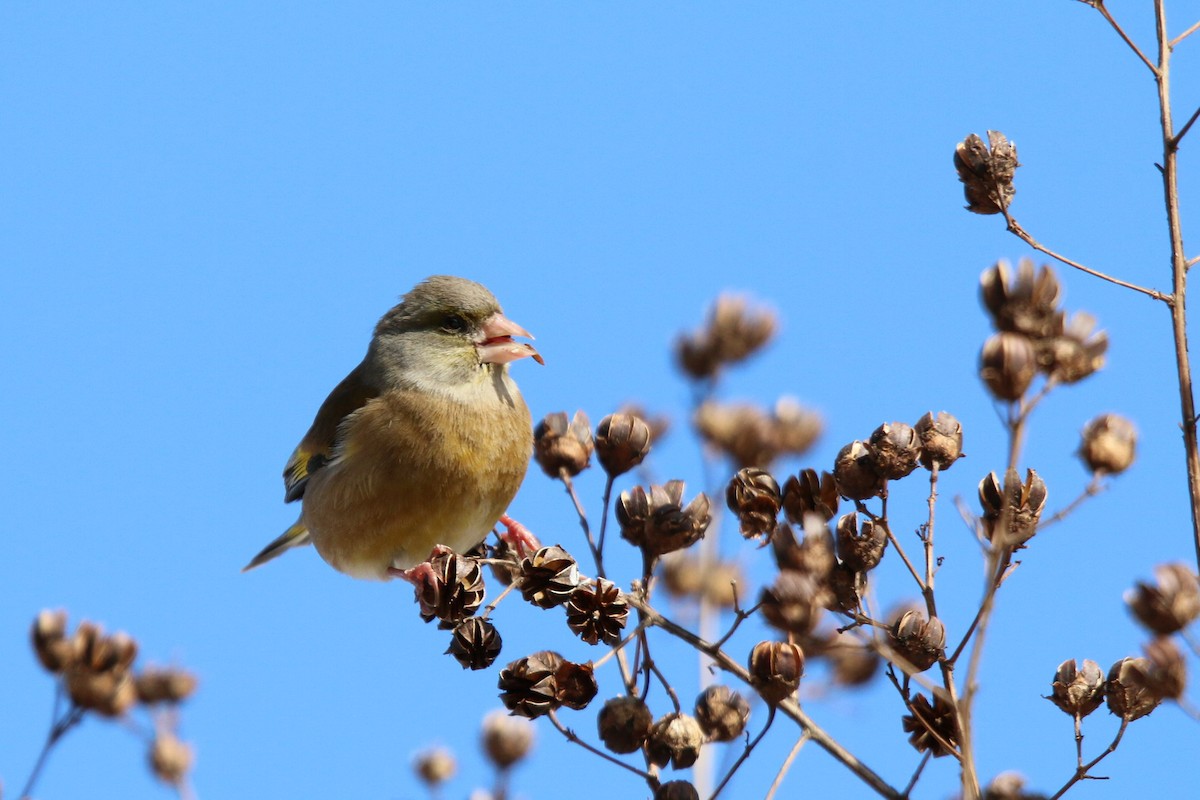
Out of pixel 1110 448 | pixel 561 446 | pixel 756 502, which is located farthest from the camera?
pixel 561 446

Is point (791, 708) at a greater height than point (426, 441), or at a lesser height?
lesser

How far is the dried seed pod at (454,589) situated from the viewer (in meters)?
3.51

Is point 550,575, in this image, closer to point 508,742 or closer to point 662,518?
point 662,518

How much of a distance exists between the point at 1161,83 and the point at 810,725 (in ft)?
4.96

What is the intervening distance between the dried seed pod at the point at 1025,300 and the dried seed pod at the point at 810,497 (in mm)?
694

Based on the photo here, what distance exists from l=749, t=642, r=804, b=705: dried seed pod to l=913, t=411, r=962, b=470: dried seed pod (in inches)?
25.9

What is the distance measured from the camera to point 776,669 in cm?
259

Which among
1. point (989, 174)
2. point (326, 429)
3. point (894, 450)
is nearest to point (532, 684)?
point (894, 450)

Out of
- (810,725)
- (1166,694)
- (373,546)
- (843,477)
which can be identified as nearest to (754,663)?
(810,725)

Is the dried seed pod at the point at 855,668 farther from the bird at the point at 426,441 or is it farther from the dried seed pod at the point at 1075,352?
the bird at the point at 426,441

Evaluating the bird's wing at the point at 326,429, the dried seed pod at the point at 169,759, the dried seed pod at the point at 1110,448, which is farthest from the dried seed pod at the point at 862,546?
the bird's wing at the point at 326,429

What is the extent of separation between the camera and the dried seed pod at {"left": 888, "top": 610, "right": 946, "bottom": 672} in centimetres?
262

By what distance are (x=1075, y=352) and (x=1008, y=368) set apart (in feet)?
0.81

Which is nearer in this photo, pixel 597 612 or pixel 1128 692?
pixel 1128 692
